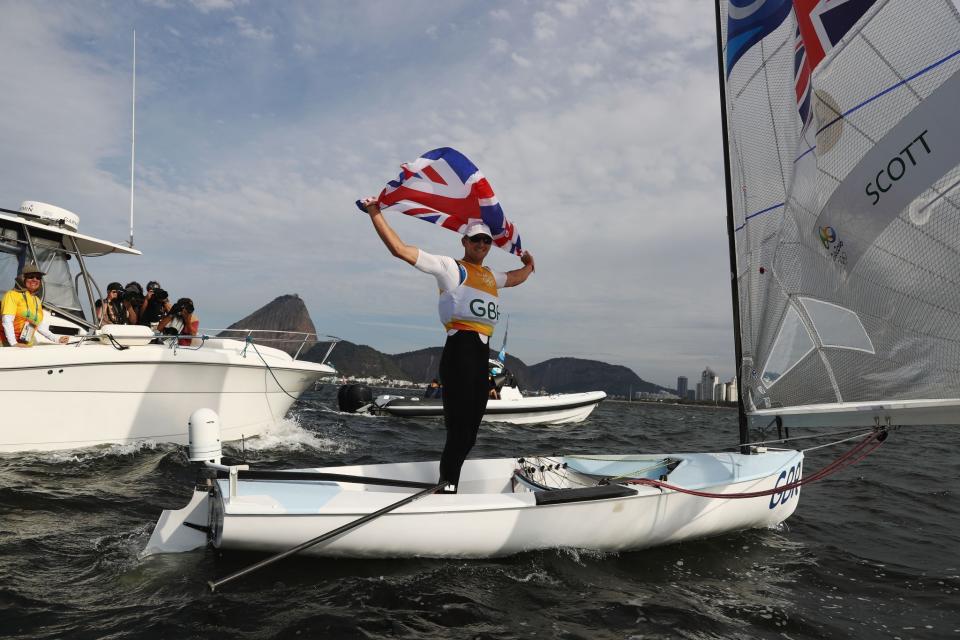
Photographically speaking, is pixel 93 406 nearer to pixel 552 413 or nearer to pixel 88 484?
pixel 88 484

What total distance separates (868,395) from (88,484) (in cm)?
705

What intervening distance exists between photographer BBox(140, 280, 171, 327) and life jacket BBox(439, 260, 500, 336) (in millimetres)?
6931

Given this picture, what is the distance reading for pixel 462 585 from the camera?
367cm

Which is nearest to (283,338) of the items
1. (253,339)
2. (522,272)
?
(253,339)

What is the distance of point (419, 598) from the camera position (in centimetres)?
344

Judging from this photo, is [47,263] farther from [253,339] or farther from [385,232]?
[385,232]

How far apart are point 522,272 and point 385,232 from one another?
1455 mm

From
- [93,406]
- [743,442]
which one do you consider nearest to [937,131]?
[743,442]

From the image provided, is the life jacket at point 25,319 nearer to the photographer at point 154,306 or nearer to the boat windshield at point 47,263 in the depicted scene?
the boat windshield at point 47,263

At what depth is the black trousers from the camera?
4.08 m

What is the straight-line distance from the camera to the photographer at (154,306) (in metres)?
9.18

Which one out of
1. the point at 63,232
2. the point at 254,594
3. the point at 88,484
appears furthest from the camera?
the point at 63,232

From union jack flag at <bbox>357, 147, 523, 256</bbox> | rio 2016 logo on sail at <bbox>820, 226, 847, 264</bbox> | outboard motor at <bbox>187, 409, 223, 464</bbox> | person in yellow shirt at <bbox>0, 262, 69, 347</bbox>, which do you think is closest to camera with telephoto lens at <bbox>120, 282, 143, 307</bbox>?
person in yellow shirt at <bbox>0, 262, 69, 347</bbox>

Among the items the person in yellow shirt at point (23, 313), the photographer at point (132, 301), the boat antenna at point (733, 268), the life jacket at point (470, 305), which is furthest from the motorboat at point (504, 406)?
the life jacket at point (470, 305)
